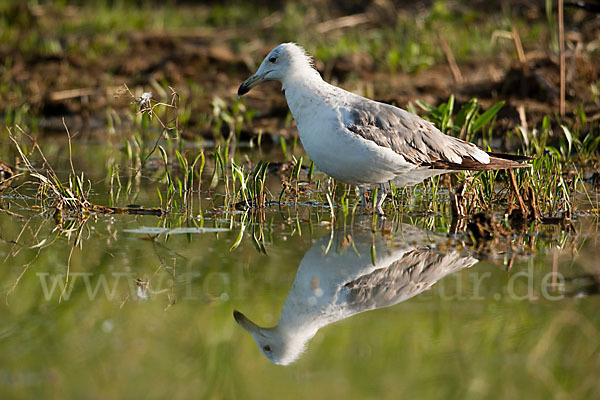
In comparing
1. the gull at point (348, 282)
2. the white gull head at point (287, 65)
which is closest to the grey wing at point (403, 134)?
the white gull head at point (287, 65)

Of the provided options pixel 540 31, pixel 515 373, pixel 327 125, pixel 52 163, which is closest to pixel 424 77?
pixel 540 31

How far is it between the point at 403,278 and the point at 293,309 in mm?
801

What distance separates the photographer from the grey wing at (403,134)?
19.3ft

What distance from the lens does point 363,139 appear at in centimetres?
577

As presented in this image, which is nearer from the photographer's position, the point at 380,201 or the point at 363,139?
the point at 363,139

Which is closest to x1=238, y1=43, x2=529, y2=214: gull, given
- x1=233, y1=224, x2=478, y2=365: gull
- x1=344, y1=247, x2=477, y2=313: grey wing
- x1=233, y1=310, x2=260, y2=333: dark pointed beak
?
x1=233, y1=224, x2=478, y2=365: gull

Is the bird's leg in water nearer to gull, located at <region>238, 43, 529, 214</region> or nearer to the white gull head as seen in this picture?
gull, located at <region>238, 43, 529, 214</region>

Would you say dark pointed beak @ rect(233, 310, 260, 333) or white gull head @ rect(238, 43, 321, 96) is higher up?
white gull head @ rect(238, 43, 321, 96)

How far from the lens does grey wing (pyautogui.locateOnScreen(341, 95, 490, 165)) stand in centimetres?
587

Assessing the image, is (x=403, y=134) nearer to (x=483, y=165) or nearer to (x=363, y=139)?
(x=363, y=139)

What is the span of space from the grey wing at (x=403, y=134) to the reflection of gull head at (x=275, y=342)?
2206 millimetres

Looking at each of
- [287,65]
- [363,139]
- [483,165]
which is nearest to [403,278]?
[363,139]

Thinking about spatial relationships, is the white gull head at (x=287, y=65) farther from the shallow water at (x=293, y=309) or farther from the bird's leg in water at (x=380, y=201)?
the shallow water at (x=293, y=309)

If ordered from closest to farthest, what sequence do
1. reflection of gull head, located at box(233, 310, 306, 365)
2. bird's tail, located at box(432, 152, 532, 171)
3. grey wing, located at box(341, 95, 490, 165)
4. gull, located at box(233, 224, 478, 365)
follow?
reflection of gull head, located at box(233, 310, 306, 365) → gull, located at box(233, 224, 478, 365) → grey wing, located at box(341, 95, 490, 165) → bird's tail, located at box(432, 152, 532, 171)
